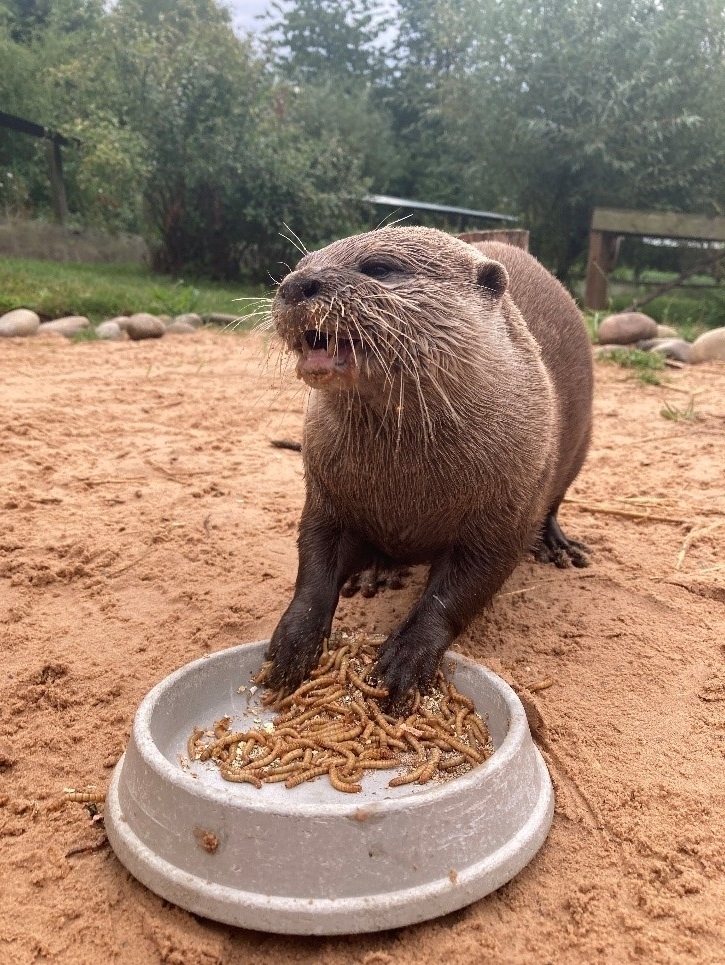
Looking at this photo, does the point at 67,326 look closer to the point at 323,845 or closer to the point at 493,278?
the point at 493,278

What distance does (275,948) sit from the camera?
1626 mm

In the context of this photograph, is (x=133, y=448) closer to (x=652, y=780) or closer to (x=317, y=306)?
(x=317, y=306)

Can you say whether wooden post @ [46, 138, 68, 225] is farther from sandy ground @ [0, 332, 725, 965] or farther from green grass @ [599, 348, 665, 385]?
green grass @ [599, 348, 665, 385]

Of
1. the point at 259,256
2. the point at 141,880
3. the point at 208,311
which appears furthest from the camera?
the point at 259,256

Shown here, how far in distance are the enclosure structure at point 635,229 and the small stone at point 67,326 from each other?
619 cm

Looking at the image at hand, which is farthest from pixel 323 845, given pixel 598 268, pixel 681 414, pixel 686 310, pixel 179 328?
pixel 686 310

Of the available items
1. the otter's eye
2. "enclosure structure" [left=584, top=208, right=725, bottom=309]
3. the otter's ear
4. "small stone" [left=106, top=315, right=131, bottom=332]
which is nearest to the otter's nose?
the otter's eye

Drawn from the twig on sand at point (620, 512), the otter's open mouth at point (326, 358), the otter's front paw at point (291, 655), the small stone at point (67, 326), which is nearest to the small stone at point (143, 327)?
the small stone at point (67, 326)

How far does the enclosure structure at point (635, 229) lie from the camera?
34.9 ft

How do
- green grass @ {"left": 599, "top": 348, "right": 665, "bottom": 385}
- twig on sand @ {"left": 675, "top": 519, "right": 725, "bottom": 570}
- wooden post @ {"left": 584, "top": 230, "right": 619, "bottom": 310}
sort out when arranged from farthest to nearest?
1. wooden post @ {"left": 584, "top": 230, "right": 619, "bottom": 310}
2. green grass @ {"left": 599, "top": 348, "right": 665, "bottom": 385}
3. twig on sand @ {"left": 675, "top": 519, "right": 725, "bottom": 570}

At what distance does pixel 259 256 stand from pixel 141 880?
1391 centimetres

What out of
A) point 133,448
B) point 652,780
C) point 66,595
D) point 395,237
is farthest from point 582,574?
point 133,448

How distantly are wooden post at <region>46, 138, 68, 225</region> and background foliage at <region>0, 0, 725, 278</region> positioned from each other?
170mm

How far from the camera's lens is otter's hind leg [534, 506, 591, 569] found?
11.4ft
